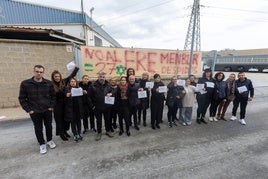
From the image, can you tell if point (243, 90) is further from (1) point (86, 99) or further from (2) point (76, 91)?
Result: (2) point (76, 91)

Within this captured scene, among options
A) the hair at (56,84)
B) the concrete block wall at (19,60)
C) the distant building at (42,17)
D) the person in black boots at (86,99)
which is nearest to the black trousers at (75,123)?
the person in black boots at (86,99)

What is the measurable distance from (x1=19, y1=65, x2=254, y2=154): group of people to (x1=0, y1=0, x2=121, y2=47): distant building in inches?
289

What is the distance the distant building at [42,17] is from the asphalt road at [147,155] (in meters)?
8.13

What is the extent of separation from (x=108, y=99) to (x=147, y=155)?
1546 millimetres

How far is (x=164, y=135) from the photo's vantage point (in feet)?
12.9

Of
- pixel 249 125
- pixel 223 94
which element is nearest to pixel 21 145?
pixel 223 94

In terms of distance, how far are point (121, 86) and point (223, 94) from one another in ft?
10.9

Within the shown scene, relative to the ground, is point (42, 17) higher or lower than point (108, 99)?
higher

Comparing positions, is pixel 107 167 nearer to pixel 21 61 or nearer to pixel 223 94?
pixel 223 94

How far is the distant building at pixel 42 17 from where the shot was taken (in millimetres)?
9711

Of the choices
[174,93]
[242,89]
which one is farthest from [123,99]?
[242,89]

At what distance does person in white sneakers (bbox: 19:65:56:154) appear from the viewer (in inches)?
113

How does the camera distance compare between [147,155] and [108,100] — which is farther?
[108,100]

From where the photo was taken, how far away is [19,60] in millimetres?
6188
